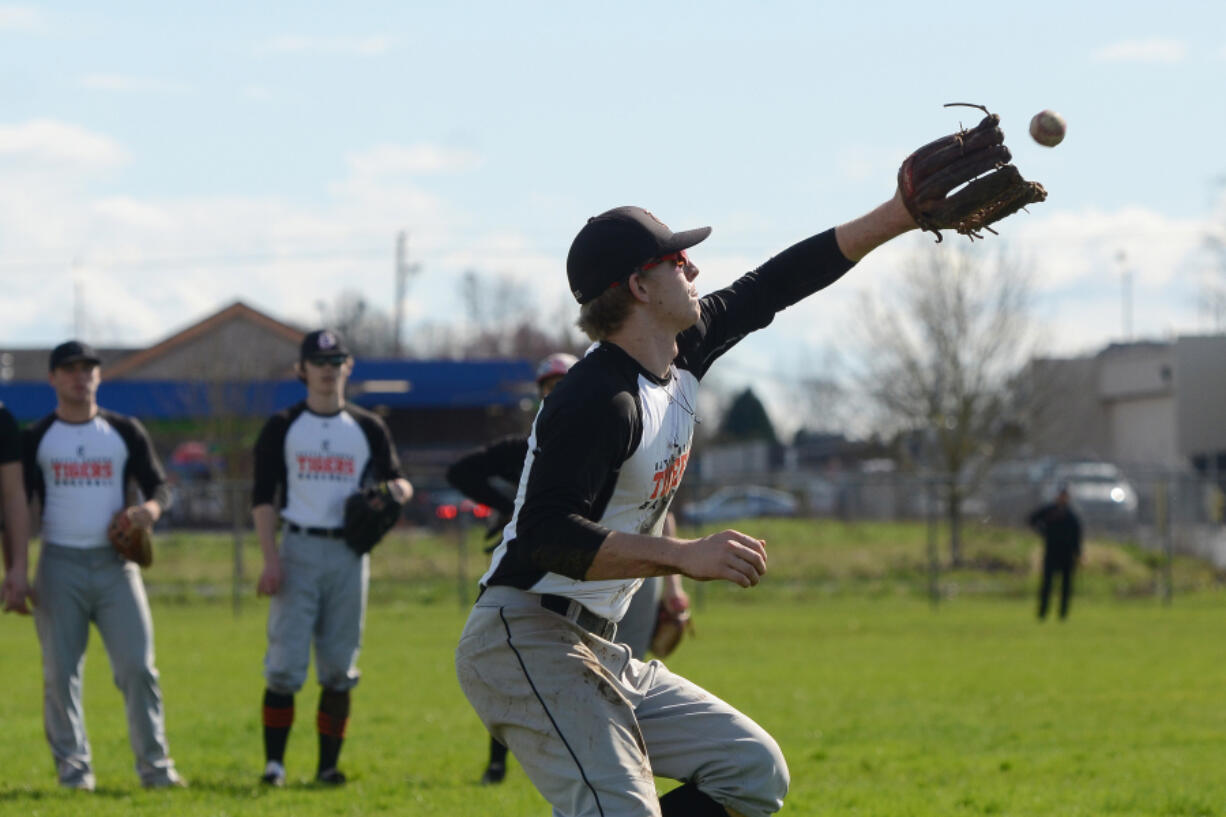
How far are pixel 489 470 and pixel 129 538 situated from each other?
6.62 feet

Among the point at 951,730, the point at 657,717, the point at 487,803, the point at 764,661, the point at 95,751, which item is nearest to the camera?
the point at 657,717

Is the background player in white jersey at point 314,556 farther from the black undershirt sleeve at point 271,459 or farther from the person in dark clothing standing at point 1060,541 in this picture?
the person in dark clothing standing at point 1060,541

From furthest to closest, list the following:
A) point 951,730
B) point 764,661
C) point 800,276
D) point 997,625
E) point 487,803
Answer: point 997,625, point 764,661, point 951,730, point 487,803, point 800,276

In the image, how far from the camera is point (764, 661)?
16844mm

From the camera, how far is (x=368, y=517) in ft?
28.2

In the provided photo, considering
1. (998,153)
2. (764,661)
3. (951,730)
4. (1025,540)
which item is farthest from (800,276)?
(1025,540)

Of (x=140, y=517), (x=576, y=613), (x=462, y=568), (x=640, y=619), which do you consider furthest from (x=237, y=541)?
(x=576, y=613)

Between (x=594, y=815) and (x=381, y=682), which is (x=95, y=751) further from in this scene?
(x=594, y=815)

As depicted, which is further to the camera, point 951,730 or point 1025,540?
point 1025,540

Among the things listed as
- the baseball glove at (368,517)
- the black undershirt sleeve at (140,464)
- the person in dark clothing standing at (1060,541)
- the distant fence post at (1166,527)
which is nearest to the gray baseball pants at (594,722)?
the baseball glove at (368,517)

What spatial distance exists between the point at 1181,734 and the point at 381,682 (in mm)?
7396

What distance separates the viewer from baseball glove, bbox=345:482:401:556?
8.62 meters

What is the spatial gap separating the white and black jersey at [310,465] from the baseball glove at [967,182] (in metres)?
4.66

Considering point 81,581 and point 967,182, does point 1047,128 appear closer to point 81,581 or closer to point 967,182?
point 967,182
